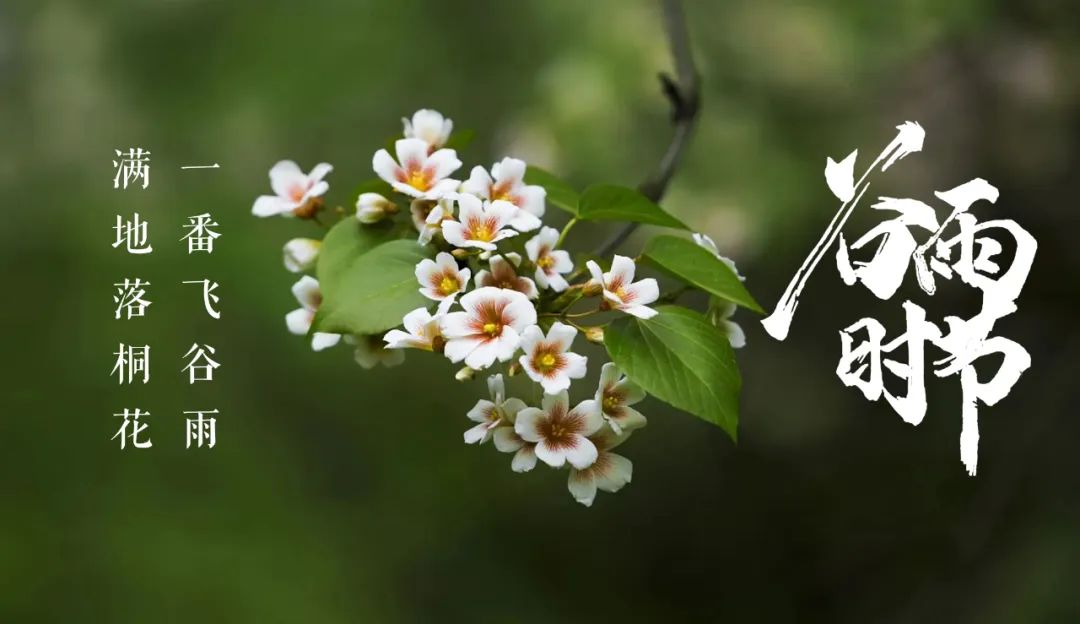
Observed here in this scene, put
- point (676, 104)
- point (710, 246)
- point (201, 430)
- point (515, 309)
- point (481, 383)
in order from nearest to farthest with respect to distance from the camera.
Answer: point (515, 309) < point (710, 246) < point (676, 104) < point (201, 430) < point (481, 383)

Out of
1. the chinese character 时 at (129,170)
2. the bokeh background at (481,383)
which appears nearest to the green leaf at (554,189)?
the chinese character 时 at (129,170)

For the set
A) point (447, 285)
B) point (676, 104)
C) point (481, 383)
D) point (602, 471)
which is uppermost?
point (676, 104)

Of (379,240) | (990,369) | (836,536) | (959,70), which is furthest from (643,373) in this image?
(836,536)

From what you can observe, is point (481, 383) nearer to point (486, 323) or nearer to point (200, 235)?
point (200, 235)

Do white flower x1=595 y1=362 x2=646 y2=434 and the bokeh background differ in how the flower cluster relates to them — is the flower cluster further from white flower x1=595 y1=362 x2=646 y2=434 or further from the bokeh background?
the bokeh background

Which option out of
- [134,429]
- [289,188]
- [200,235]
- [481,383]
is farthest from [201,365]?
[481,383]

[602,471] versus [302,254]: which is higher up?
[302,254]

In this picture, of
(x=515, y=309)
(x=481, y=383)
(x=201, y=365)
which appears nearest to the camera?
(x=515, y=309)
